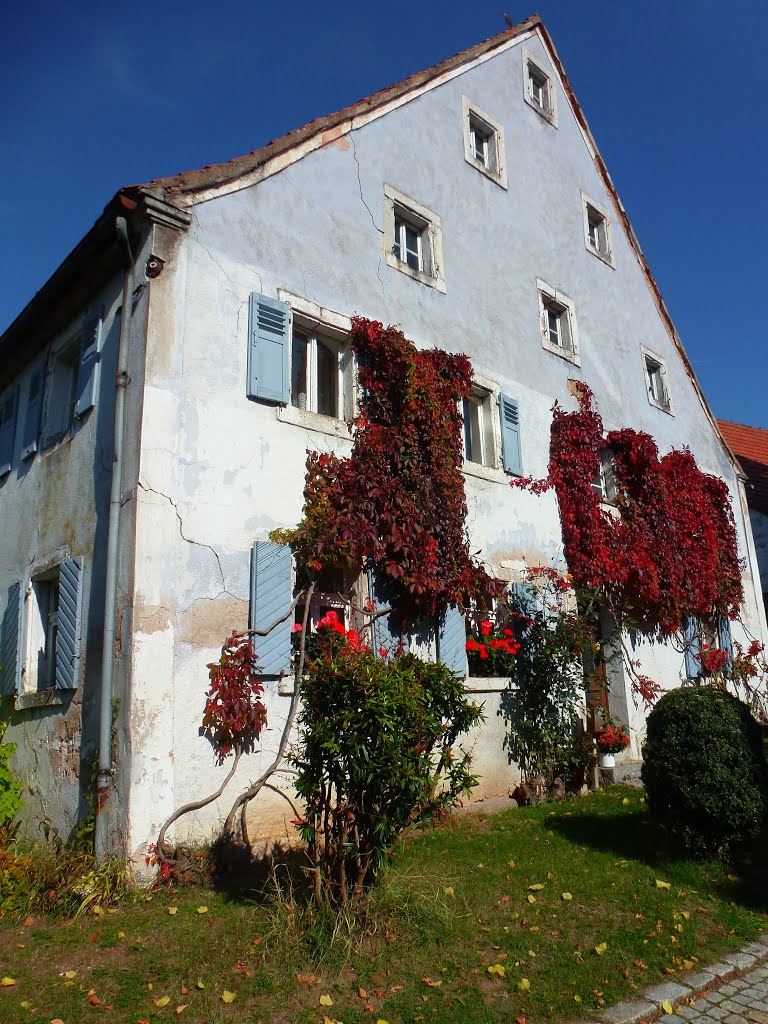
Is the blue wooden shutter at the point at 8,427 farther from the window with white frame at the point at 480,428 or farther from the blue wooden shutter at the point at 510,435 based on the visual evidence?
the blue wooden shutter at the point at 510,435

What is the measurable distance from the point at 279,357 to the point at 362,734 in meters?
4.01

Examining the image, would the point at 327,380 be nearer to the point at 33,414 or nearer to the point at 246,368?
the point at 246,368

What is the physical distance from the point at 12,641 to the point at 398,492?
431 cm

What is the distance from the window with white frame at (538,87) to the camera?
1273cm

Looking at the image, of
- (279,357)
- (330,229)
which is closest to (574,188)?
(330,229)

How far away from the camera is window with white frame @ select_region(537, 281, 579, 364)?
1165 cm

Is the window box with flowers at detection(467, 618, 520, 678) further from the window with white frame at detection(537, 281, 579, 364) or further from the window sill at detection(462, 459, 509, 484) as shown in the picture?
the window with white frame at detection(537, 281, 579, 364)

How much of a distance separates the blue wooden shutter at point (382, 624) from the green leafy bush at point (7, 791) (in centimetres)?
340

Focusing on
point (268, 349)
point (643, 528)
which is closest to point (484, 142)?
point (643, 528)

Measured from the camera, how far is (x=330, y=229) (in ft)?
27.6

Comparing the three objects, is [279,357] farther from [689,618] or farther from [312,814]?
[689,618]

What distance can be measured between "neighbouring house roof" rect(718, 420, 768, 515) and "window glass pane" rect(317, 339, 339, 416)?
12613 millimetres

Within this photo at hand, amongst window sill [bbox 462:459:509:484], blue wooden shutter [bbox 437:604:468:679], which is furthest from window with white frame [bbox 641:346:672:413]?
blue wooden shutter [bbox 437:604:468:679]

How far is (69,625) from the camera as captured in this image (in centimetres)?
683
